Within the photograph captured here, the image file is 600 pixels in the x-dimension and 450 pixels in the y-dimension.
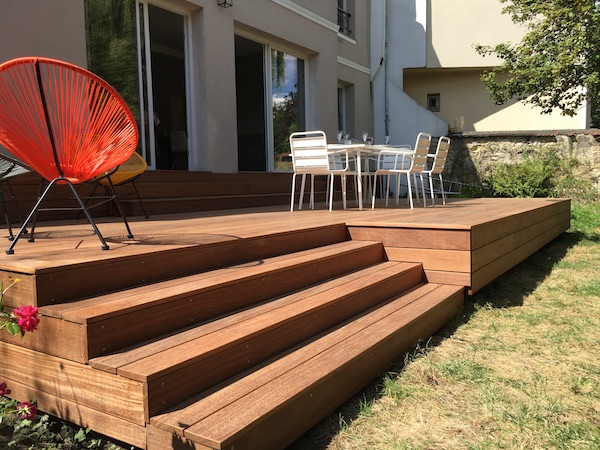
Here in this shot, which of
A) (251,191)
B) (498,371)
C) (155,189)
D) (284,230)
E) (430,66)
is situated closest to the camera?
(498,371)

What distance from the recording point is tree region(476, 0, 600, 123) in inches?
224

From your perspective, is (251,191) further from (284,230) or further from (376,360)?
(376,360)

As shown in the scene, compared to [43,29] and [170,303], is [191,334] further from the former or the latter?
[43,29]

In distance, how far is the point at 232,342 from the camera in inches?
71.9

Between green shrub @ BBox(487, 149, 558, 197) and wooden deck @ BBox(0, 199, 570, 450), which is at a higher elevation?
green shrub @ BBox(487, 149, 558, 197)

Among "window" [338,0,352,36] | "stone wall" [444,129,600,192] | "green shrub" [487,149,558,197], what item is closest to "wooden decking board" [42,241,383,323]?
"green shrub" [487,149,558,197]

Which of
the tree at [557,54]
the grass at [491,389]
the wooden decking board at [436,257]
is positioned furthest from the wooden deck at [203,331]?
the tree at [557,54]

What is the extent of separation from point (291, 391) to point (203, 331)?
0.42m

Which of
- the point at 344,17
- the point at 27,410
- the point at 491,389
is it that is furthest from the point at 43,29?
the point at 344,17

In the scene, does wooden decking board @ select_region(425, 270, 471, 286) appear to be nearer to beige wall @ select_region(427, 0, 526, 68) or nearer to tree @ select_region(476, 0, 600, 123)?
tree @ select_region(476, 0, 600, 123)

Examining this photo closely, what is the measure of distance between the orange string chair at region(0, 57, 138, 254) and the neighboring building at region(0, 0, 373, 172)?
2.53 meters

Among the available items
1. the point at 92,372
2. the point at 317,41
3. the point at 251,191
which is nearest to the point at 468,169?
the point at 317,41

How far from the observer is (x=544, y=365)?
2543 mm

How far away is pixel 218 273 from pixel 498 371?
1385 millimetres
